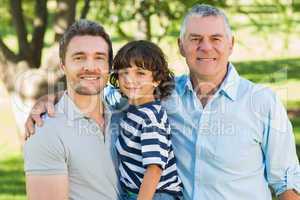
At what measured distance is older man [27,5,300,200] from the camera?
389 cm

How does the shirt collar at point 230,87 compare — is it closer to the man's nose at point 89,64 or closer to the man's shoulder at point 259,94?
the man's shoulder at point 259,94

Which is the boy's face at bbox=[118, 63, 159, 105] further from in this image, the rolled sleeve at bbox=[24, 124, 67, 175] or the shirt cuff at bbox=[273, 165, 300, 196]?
the shirt cuff at bbox=[273, 165, 300, 196]

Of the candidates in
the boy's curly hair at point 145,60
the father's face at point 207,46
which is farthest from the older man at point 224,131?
the boy's curly hair at point 145,60

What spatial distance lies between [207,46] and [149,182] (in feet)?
2.78

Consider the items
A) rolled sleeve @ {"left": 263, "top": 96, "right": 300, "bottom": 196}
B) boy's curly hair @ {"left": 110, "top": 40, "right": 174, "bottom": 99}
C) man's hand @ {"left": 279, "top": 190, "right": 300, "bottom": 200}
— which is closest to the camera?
boy's curly hair @ {"left": 110, "top": 40, "right": 174, "bottom": 99}

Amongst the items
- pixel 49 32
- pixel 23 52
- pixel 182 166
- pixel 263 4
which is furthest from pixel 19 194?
pixel 49 32

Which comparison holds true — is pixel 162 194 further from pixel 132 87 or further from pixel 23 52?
pixel 23 52

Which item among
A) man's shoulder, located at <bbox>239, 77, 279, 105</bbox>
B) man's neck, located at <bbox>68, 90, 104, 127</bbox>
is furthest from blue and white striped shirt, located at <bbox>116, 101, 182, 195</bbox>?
man's shoulder, located at <bbox>239, 77, 279, 105</bbox>

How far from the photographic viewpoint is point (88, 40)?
11.9 ft

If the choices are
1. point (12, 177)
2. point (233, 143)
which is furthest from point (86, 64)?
point (12, 177)

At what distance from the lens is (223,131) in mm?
3889

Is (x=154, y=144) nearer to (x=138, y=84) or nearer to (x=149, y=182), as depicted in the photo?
(x=149, y=182)

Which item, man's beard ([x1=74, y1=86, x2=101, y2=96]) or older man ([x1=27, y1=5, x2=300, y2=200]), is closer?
man's beard ([x1=74, y1=86, x2=101, y2=96])

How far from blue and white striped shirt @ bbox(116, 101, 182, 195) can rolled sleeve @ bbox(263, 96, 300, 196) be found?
1.78ft
